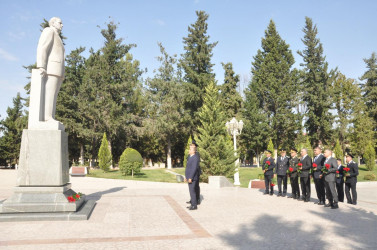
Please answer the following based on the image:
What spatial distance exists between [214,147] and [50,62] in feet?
36.0

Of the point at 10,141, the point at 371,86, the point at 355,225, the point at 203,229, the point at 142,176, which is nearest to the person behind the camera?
the point at 203,229

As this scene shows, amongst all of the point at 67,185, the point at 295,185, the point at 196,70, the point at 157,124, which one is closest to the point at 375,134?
the point at 196,70

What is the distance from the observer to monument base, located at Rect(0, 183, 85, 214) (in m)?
6.36

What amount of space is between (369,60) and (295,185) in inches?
2126

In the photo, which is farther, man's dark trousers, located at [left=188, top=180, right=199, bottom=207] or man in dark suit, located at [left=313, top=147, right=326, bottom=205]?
man in dark suit, located at [left=313, top=147, right=326, bottom=205]

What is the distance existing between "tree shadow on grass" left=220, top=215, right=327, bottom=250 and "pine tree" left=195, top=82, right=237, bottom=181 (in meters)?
10.4

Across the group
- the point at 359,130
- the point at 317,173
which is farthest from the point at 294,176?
the point at 359,130

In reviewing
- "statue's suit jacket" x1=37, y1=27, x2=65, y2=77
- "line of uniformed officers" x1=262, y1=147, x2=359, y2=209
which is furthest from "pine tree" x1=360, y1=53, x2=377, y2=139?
"statue's suit jacket" x1=37, y1=27, x2=65, y2=77

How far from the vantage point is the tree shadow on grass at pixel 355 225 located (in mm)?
4699

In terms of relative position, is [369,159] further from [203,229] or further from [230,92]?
[203,229]

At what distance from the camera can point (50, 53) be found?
7379mm

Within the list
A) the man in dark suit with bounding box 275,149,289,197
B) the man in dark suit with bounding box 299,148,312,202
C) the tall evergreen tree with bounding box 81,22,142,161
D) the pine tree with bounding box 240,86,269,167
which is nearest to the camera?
the man in dark suit with bounding box 299,148,312,202

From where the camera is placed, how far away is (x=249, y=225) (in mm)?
5891

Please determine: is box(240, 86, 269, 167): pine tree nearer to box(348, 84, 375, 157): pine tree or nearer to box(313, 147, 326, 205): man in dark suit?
box(348, 84, 375, 157): pine tree
